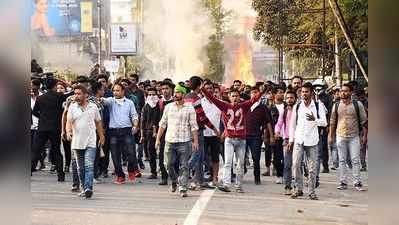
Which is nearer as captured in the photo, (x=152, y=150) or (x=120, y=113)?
(x=120, y=113)

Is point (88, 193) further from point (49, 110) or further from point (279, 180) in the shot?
point (279, 180)

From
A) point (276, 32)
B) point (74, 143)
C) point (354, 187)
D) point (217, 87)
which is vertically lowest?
point (354, 187)

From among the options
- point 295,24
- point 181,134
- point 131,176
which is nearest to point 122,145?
point 131,176

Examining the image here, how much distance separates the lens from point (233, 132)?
921 centimetres

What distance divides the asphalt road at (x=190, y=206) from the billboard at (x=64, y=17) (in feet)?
148

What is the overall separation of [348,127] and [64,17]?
4729 cm

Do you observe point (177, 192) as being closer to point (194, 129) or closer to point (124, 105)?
point (194, 129)

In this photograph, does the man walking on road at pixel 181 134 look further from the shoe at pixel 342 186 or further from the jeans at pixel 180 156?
the shoe at pixel 342 186

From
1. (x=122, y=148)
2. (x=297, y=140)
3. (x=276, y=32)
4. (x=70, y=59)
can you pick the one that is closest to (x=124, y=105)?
(x=122, y=148)

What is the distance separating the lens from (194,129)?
28.5 ft

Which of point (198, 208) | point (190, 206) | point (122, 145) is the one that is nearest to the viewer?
point (198, 208)

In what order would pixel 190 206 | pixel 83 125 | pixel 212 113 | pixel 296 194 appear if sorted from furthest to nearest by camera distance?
pixel 212 113 < pixel 296 194 < pixel 83 125 < pixel 190 206

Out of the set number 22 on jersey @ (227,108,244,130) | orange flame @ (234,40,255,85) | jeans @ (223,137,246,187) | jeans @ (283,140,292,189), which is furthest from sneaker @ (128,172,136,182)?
orange flame @ (234,40,255,85)

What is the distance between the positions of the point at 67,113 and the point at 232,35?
205ft
